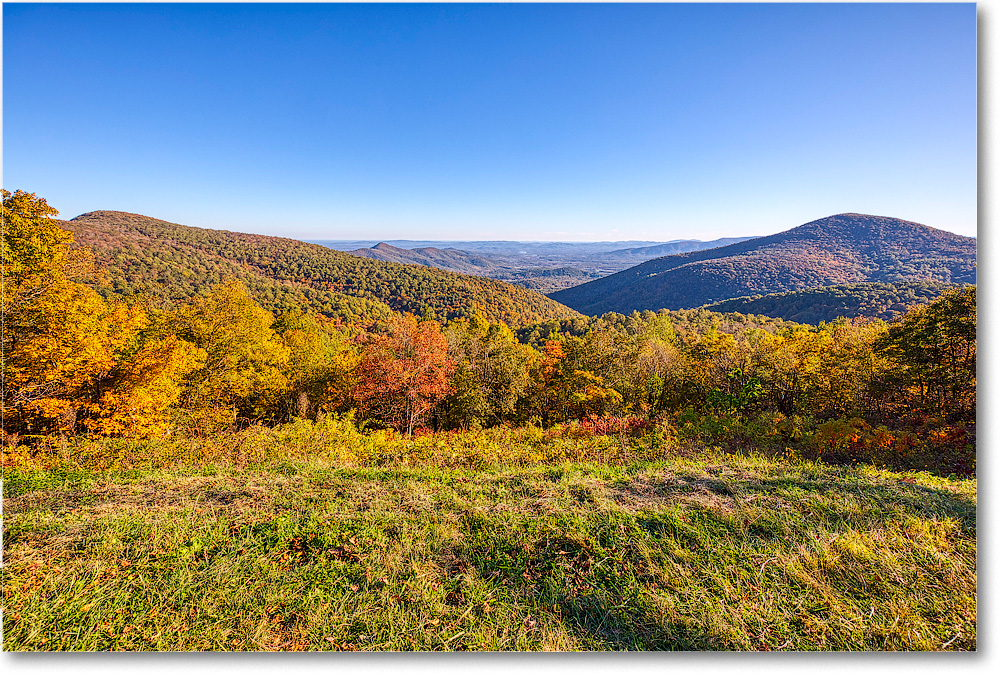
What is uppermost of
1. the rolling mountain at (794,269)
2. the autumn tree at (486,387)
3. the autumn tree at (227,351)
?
the rolling mountain at (794,269)

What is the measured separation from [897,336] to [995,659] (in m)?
13.5

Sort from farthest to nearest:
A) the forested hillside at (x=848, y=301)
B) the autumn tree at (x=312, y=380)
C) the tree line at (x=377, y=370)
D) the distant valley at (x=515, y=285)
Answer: the distant valley at (x=515, y=285) → the forested hillside at (x=848, y=301) → the autumn tree at (x=312, y=380) → the tree line at (x=377, y=370)

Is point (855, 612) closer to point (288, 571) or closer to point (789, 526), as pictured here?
point (789, 526)

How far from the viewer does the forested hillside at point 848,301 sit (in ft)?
220

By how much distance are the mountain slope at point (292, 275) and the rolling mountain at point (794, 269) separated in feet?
236

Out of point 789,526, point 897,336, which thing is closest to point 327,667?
point 789,526

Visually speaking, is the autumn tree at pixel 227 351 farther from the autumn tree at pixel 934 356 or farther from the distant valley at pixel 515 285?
the distant valley at pixel 515 285

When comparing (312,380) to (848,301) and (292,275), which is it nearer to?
(848,301)

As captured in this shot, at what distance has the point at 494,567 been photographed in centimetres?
313

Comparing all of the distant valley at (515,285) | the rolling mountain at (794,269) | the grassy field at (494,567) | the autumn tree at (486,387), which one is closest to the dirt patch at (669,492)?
the grassy field at (494,567)

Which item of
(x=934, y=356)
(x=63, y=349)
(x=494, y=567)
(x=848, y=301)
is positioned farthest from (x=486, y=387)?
(x=848, y=301)

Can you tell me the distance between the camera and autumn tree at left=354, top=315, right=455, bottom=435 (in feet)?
53.7

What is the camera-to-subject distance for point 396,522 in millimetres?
3705

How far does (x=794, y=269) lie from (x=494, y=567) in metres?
194
